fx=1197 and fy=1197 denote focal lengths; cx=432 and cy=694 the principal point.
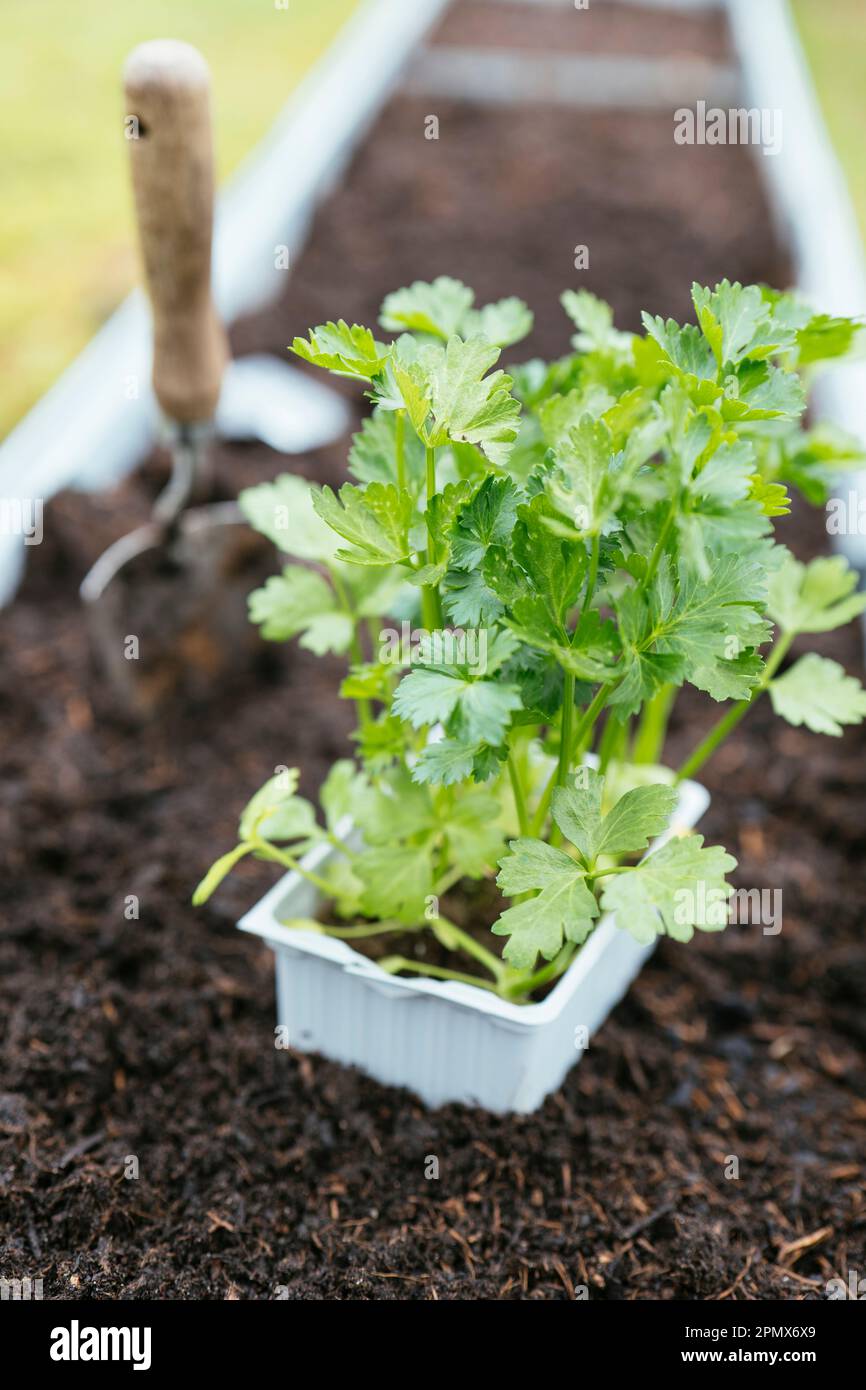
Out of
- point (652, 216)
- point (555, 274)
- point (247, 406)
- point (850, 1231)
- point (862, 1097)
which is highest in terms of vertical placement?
point (652, 216)

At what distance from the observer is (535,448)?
1149 mm

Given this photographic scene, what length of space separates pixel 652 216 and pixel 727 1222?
2.92m

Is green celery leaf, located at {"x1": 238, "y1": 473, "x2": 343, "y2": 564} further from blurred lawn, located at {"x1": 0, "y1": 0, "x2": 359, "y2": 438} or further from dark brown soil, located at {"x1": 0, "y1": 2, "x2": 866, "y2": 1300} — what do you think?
blurred lawn, located at {"x1": 0, "y1": 0, "x2": 359, "y2": 438}

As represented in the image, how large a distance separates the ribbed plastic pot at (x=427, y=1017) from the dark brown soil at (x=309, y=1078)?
3 cm

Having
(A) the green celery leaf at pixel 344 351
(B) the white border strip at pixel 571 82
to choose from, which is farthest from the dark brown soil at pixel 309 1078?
(B) the white border strip at pixel 571 82

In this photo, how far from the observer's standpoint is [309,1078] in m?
1.30

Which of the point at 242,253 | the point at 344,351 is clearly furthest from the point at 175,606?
the point at 242,253

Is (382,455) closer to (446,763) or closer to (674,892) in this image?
(446,763)

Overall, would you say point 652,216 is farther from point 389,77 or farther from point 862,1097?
point 862,1097

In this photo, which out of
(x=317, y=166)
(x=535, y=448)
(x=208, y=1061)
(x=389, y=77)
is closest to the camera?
(x=535, y=448)

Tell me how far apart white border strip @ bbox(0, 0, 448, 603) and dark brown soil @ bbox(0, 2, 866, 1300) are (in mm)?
156

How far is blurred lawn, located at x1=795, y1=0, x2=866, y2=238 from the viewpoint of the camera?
13.4ft

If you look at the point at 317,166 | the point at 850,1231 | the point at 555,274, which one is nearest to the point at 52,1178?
the point at 850,1231

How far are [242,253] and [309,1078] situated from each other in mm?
2214
